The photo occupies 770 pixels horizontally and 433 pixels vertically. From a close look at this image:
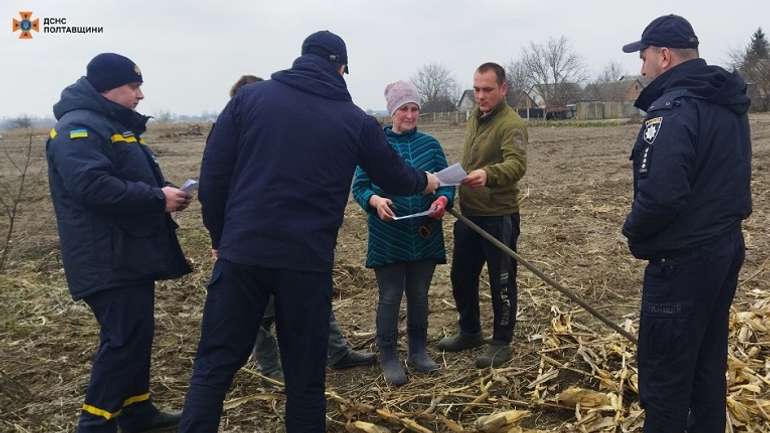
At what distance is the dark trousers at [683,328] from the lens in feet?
8.98

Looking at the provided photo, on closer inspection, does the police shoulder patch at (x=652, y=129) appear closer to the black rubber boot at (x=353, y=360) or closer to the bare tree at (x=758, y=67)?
the black rubber boot at (x=353, y=360)

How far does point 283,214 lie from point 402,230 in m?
1.40

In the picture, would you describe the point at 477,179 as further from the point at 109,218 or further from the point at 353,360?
the point at 109,218

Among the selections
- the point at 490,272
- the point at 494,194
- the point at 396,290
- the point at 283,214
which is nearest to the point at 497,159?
the point at 494,194

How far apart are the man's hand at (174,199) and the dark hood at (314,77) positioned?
33.3 inches

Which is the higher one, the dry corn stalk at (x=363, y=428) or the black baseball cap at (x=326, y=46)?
the black baseball cap at (x=326, y=46)

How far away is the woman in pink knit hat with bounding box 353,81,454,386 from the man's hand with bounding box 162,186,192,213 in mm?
1157

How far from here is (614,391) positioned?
368 centimetres

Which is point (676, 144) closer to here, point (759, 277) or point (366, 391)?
point (366, 391)

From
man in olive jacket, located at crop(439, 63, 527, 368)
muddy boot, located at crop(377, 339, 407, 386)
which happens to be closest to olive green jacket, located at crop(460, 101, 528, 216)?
man in olive jacket, located at crop(439, 63, 527, 368)

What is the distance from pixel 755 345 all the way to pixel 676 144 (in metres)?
2.31

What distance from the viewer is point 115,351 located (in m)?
3.14

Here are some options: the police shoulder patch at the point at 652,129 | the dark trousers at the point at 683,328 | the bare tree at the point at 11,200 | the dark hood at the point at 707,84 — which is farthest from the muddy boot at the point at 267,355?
the dark hood at the point at 707,84

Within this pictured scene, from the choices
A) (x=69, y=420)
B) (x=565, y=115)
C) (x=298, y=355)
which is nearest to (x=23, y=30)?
(x=69, y=420)
